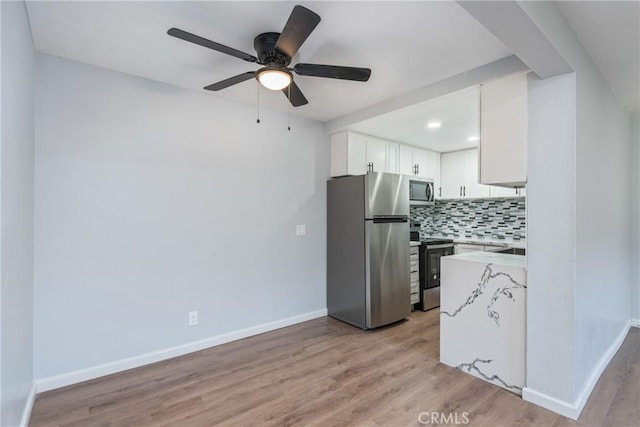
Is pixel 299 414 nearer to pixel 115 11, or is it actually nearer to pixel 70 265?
pixel 70 265

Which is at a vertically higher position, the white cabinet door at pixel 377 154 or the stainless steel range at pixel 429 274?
the white cabinet door at pixel 377 154

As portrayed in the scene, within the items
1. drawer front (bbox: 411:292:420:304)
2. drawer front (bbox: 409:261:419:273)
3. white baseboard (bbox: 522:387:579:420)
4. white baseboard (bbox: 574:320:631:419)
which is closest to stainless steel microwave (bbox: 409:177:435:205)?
drawer front (bbox: 409:261:419:273)

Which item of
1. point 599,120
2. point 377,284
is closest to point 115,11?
point 377,284

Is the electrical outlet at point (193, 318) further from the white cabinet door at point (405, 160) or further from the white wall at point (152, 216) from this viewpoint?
the white cabinet door at point (405, 160)

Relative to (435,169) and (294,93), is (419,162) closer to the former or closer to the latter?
(435,169)

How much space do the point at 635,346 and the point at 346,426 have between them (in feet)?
9.86

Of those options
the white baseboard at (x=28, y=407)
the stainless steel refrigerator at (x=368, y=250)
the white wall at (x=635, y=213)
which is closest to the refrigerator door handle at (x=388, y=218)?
the stainless steel refrigerator at (x=368, y=250)

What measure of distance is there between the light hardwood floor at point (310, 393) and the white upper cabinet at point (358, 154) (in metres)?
1.94

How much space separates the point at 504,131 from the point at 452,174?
2572 mm

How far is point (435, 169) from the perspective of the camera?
4836mm

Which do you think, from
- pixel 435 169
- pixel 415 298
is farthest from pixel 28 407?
pixel 435 169

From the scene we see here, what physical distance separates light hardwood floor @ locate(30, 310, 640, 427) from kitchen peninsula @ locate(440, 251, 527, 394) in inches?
4.9

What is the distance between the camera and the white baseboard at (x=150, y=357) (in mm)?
2309

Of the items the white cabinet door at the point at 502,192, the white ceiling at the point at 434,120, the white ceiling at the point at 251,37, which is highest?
the white ceiling at the point at 251,37
